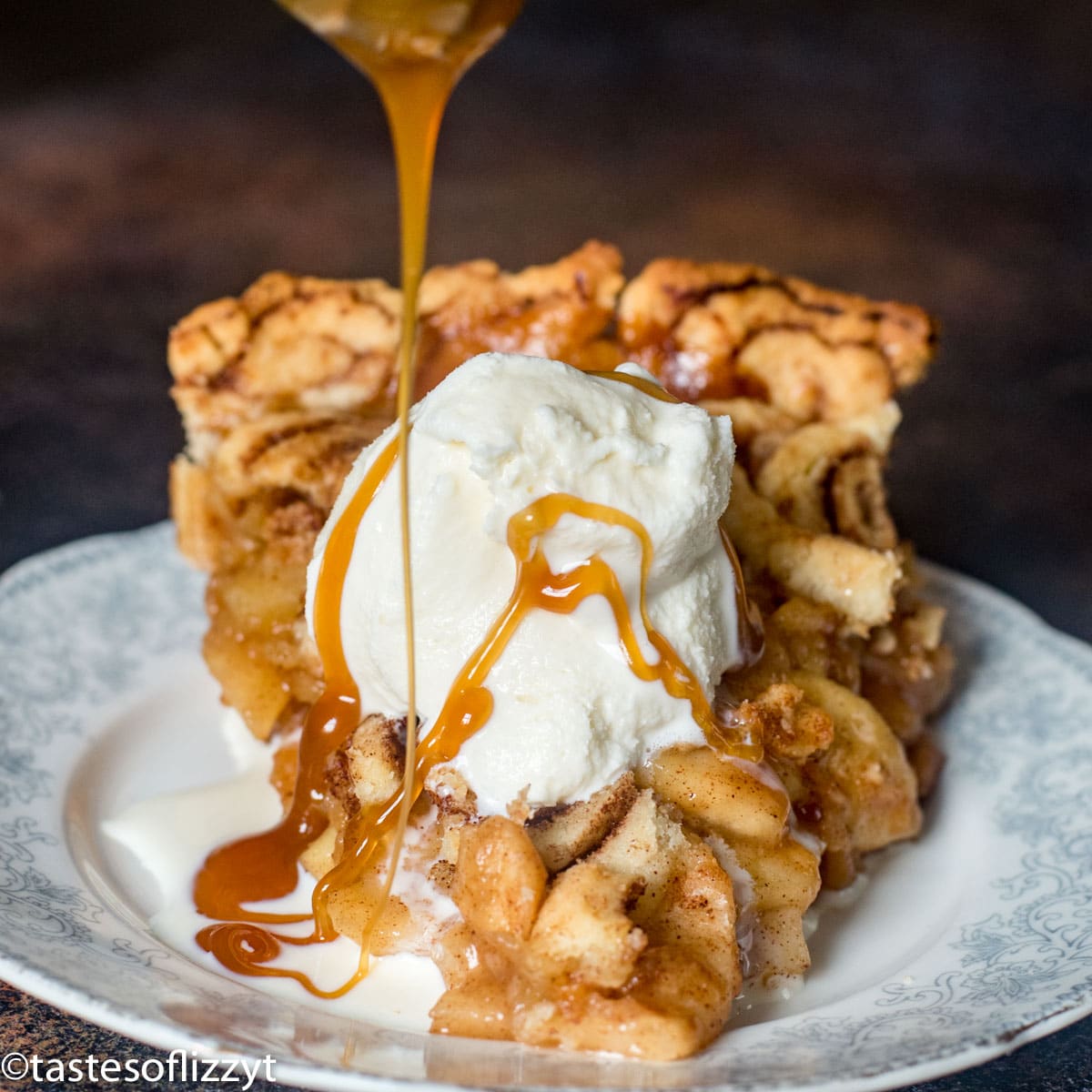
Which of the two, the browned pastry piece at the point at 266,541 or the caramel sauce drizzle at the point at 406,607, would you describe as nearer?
the caramel sauce drizzle at the point at 406,607

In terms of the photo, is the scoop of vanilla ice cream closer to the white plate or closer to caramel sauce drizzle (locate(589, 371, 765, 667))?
caramel sauce drizzle (locate(589, 371, 765, 667))

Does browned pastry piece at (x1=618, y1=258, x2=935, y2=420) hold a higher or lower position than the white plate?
higher

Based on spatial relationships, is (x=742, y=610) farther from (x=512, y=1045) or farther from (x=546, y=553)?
(x=512, y=1045)

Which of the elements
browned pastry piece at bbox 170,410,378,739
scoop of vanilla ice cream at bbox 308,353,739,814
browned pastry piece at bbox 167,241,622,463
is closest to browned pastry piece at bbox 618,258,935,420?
browned pastry piece at bbox 167,241,622,463

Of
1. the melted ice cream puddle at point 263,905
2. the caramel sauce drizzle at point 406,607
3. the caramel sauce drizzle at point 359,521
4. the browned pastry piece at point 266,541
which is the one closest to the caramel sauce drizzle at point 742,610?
the caramel sauce drizzle at point 406,607

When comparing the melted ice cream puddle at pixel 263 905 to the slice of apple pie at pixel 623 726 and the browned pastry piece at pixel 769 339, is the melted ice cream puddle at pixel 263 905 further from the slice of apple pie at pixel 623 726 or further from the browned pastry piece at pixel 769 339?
the browned pastry piece at pixel 769 339

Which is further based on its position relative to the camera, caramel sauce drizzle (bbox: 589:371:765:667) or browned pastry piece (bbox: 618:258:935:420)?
browned pastry piece (bbox: 618:258:935:420)

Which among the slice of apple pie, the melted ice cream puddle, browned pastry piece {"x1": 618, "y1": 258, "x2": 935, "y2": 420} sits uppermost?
browned pastry piece {"x1": 618, "y1": 258, "x2": 935, "y2": 420}

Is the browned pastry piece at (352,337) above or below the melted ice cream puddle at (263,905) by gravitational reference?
above

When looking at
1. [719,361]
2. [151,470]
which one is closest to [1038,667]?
[719,361]
